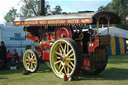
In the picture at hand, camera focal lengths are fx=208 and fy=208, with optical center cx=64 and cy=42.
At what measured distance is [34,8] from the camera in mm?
39312

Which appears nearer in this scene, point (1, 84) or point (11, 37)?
point (1, 84)

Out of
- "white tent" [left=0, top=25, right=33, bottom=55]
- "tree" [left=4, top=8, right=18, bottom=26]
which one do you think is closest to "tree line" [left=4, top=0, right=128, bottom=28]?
"tree" [left=4, top=8, right=18, bottom=26]

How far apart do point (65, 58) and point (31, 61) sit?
6.89 ft

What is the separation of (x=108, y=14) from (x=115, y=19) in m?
0.60

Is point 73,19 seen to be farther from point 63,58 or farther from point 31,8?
point 31,8

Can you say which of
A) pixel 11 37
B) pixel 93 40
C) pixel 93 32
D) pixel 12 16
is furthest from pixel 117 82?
pixel 12 16

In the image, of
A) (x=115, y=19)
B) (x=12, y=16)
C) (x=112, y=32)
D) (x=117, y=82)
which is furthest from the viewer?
(x=12, y=16)

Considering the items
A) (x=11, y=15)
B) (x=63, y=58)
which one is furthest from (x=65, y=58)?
(x=11, y=15)

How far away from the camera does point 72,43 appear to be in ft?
21.1

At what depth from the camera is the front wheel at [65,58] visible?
6312 mm

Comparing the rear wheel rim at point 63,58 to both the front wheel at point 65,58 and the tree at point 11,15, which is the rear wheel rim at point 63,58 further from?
the tree at point 11,15

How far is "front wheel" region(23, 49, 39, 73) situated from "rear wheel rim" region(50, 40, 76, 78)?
1.18 meters

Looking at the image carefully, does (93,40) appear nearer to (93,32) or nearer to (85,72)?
(93,32)

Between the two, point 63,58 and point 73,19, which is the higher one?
point 73,19
